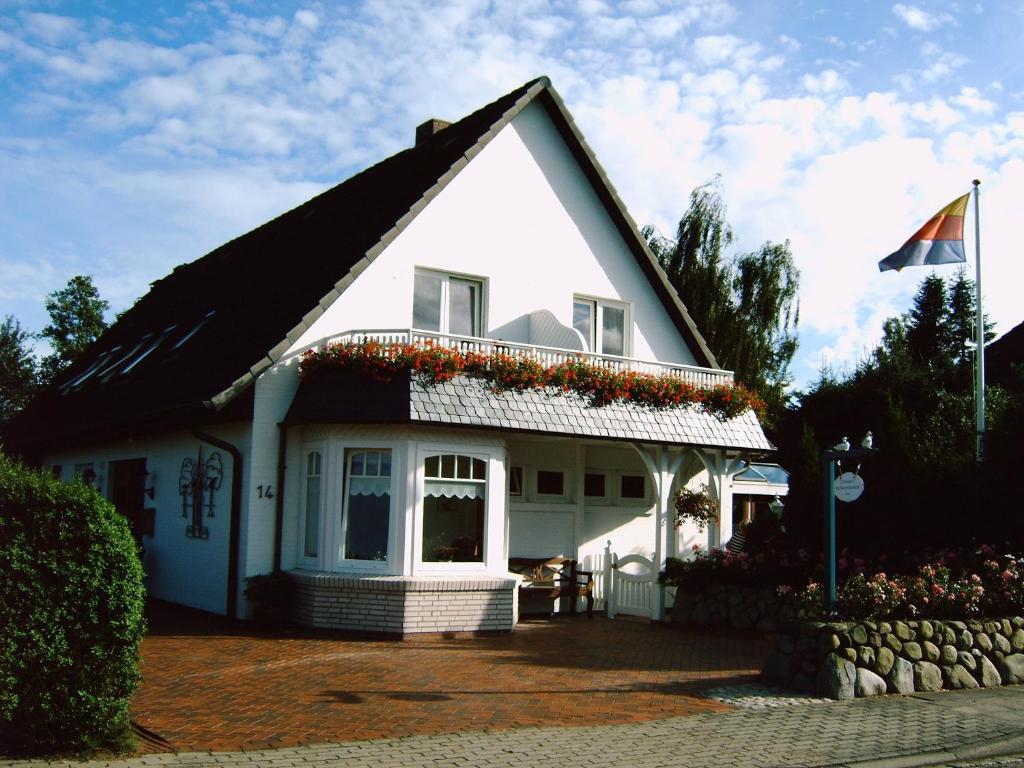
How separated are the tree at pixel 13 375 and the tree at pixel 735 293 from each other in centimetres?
3024

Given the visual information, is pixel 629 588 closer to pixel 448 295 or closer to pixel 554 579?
pixel 554 579

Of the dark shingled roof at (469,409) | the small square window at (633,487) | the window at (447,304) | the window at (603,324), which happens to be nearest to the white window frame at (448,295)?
the window at (447,304)

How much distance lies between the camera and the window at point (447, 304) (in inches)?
648

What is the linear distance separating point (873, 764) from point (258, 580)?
351 inches

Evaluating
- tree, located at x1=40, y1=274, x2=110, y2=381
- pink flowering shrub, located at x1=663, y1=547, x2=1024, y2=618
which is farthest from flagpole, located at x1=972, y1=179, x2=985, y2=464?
tree, located at x1=40, y1=274, x2=110, y2=381

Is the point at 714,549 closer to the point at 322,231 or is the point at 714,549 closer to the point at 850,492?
the point at 850,492

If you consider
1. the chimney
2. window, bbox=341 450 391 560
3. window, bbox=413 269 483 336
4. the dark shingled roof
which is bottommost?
window, bbox=341 450 391 560

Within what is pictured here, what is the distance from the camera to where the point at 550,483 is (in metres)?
18.0

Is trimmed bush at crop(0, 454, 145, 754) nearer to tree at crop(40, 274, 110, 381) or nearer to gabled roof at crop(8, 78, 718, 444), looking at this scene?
gabled roof at crop(8, 78, 718, 444)

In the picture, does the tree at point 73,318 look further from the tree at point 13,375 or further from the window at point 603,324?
the window at point 603,324

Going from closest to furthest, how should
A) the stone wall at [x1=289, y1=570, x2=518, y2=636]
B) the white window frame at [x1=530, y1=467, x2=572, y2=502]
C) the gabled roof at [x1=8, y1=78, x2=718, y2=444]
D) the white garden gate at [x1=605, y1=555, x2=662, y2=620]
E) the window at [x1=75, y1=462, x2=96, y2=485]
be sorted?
the stone wall at [x1=289, y1=570, x2=518, y2=636] → the gabled roof at [x1=8, y1=78, x2=718, y2=444] → the white garden gate at [x1=605, y1=555, x2=662, y2=620] → the white window frame at [x1=530, y1=467, x2=572, y2=502] → the window at [x1=75, y1=462, x2=96, y2=485]

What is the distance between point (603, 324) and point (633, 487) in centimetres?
300

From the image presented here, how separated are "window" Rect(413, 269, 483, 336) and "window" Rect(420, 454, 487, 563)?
259cm

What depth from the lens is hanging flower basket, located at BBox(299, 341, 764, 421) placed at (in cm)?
1421
